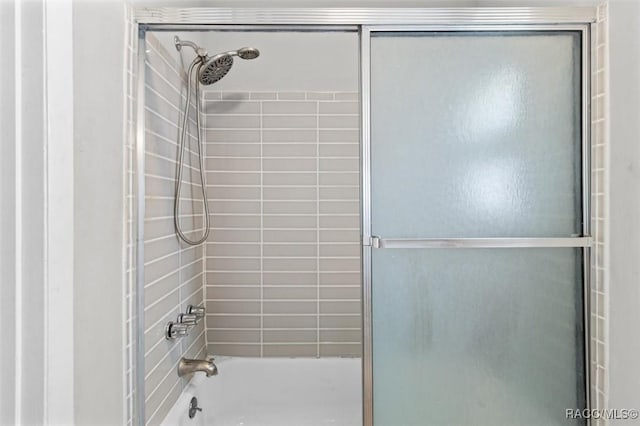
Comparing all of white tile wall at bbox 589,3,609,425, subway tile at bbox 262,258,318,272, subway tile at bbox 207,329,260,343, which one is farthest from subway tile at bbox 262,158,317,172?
white tile wall at bbox 589,3,609,425

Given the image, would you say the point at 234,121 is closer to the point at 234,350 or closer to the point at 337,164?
the point at 337,164

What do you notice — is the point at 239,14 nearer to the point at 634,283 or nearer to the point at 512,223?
the point at 512,223

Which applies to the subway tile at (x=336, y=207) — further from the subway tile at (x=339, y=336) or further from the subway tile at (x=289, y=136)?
the subway tile at (x=339, y=336)

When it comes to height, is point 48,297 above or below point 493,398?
above

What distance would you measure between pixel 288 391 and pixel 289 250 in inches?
27.6

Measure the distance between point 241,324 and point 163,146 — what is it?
→ 101 centimetres

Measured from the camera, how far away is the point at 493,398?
112 cm

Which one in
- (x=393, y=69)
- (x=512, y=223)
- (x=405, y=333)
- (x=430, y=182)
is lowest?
(x=405, y=333)

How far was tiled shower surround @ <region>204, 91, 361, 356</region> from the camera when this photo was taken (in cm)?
193

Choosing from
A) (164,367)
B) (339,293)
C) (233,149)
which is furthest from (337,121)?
(164,367)

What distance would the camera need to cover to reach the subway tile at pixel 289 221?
6.37 feet

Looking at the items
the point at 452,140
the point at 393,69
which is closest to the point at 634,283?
the point at 452,140

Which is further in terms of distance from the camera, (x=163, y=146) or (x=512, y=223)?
(x=163, y=146)

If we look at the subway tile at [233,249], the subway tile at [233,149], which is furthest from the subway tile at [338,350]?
the subway tile at [233,149]
